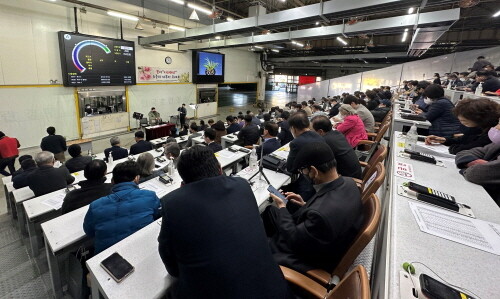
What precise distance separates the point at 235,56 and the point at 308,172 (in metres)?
14.0

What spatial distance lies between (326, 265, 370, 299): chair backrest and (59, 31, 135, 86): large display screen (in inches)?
348

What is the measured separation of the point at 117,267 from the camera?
1350 mm

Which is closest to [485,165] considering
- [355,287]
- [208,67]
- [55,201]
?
[355,287]

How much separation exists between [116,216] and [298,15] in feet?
16.0

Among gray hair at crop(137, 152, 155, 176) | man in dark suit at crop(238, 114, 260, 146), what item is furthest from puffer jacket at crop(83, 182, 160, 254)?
man in dark suit at crop(238, 114, 260, 146)

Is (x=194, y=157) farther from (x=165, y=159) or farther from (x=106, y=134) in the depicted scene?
(x=106, y=134)

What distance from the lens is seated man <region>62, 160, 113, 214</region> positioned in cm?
222

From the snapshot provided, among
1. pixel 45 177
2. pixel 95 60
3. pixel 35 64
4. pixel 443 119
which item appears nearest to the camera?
pixel 45 177

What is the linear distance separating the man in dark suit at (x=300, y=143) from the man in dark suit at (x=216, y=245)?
1.16m

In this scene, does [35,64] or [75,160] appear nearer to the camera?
[75,160]

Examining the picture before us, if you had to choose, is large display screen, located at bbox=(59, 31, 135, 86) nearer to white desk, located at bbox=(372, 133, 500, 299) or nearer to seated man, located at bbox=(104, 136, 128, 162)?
seated man, located at bbox=(104, 136, 128, 162)

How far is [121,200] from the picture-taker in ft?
5.64

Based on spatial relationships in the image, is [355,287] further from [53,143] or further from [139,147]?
[53,143]

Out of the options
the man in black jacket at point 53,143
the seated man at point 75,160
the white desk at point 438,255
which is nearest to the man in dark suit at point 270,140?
the white desk at point 438,255
